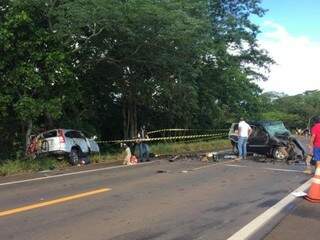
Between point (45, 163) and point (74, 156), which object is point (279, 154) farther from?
point (45, 163)

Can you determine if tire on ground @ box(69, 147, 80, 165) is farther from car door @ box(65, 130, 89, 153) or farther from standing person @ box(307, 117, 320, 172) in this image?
standing person @ box(307, 117, 320, 172)

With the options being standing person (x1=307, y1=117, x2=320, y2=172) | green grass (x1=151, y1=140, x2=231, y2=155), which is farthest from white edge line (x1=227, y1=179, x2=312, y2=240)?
green grass (x1=151, y1=140, x2=231, y2=155)

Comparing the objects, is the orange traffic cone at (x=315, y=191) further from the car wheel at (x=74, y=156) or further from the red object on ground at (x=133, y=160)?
the car wheel at (x=74, y=156)

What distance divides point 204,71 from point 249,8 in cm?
877

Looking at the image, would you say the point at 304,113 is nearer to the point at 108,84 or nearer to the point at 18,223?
the point at 108,84

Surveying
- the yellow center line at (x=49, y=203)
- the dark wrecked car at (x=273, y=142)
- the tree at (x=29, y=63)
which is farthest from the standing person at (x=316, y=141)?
the tree at (x=29, y=63)

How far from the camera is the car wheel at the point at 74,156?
22922mm

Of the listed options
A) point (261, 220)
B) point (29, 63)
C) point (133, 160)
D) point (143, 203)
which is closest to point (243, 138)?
point (133, 160)

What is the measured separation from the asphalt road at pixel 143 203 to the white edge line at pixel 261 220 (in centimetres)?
14

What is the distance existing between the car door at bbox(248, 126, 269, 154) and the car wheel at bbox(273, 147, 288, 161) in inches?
22.0

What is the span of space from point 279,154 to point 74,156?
27.1 feet

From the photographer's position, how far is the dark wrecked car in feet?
76.8

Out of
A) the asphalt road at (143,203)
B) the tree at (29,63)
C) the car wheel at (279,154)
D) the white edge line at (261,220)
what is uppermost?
the tree at (29,63)

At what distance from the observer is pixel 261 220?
32.0 ft
